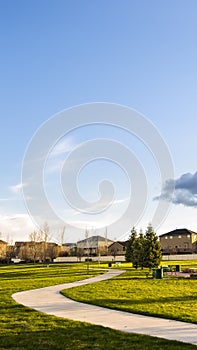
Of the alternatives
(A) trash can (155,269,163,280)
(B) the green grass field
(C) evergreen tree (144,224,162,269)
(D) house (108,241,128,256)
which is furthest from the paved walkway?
(D) house (108,241,128,256)

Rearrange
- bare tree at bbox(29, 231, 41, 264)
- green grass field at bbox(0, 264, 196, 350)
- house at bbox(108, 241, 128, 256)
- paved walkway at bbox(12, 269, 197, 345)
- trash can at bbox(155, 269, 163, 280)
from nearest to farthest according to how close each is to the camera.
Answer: green grass field at bbox(0, 264, 196, 350), paved walkway at bbox(12, 269, 197, 345), trash can at bbox(155, 269, 163, 280), bare tree at bbox(29, 231, 41, 264), house at bbox(108, 241, 128, 256)

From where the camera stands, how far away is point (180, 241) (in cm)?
9994

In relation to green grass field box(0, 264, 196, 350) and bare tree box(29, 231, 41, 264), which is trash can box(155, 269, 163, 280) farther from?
bare tree box(29, 231, 41, 264)

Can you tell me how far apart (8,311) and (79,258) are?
68.7 meters

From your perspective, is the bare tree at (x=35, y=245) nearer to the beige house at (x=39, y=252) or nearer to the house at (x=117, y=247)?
the beige house at (x=39, y=252)

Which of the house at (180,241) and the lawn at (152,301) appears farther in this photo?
the house at (180,241)

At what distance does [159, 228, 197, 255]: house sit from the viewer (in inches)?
3888

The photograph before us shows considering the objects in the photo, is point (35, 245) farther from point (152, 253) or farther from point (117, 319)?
point (117, 319)

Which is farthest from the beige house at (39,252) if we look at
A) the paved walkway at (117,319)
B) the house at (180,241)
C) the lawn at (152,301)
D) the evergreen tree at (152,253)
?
the paved walkway at (117,319)

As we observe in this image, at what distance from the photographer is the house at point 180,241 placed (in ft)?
324

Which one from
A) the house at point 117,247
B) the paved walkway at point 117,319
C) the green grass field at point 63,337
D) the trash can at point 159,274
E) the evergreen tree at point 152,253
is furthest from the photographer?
the house at point 117,247

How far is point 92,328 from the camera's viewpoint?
9539mm

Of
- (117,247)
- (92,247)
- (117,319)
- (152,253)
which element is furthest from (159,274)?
(117,247)

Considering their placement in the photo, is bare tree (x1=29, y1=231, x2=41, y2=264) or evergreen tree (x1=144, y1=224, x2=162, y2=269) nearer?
evergreen tree (x1=144, y1=224, x2=162, y2=269)
